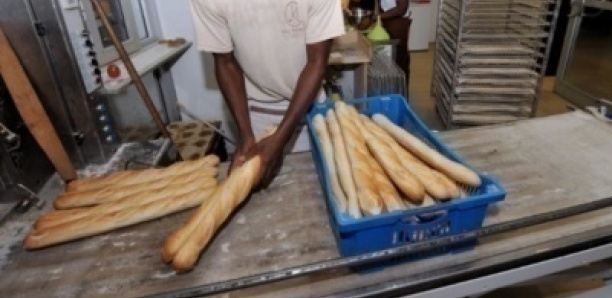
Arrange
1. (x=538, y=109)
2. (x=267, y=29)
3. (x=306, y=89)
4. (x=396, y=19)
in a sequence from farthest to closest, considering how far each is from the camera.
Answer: (x=538, y=109)
(x=396, y=19)
(x=267, y=29)
(x=306, y=89)

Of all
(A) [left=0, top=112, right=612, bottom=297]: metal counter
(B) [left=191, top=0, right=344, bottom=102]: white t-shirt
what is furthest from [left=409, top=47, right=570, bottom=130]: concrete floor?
(A) [left=0, top=112, right=612, bottom=297]: metal counter

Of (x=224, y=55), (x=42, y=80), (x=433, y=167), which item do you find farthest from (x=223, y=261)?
(x=42, y=80)

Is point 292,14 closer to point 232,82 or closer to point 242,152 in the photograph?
point 232,82

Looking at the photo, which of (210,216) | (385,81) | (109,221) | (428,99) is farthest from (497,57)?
(109,221)

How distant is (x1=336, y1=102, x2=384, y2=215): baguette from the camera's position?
0.68 metres

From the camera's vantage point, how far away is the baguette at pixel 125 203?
2.83 feet

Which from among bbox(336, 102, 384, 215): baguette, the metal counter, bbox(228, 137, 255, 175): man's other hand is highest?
bbox(336, 102, 384, 215): baguette

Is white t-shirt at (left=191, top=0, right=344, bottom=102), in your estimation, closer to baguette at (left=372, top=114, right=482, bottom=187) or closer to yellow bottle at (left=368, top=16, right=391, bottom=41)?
baguette at (left=372, top=114, right=482, bottom=187)

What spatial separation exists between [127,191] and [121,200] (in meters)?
0.03

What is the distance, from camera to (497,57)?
8.54ft

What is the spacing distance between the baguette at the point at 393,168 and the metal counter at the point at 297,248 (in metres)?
0.15

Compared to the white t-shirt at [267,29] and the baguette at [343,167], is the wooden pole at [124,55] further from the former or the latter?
the baguette at [343,167]

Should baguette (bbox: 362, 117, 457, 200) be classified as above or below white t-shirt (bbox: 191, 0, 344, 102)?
below

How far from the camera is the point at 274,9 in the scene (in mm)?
1237
